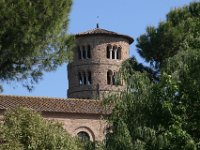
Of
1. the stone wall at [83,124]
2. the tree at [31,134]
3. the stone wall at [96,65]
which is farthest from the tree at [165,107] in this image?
the stone wall at [96,65]

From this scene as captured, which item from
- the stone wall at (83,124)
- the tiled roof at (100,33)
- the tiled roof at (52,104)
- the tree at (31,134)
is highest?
the tiled roof at (100,33)

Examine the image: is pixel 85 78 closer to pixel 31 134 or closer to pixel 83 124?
pixel 83 124

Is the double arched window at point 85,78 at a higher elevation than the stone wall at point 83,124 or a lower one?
higher

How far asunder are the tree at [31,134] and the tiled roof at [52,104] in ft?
47.8

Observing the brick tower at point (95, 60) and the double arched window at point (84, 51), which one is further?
the double arched window at point (84, 51)

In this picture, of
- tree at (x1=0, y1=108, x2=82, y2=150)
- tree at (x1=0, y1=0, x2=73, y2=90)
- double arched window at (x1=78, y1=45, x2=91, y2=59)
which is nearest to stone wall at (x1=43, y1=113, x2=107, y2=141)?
tree at (x1=0, y1=0, x2=73, y2=90)

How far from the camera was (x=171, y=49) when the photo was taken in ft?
123

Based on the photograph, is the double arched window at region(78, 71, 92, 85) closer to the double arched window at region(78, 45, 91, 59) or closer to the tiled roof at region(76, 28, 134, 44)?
the double arched window at region(78, 45, 91, 59)

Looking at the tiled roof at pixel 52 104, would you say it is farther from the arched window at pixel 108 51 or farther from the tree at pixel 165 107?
the arched window at pixel 108 51

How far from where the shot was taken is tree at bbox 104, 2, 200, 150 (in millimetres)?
14719

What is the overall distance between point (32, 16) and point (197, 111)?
828 centimetres

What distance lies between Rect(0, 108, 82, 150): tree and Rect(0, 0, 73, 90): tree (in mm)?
2504

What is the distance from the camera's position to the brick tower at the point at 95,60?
57.7 meters

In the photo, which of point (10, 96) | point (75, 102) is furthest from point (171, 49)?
point (10, 96)
